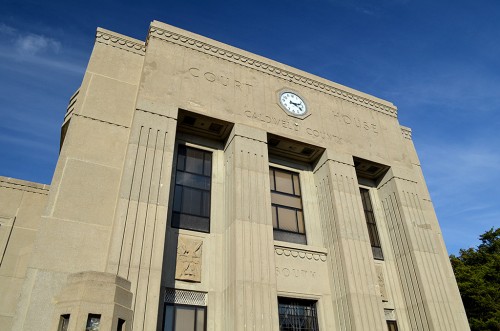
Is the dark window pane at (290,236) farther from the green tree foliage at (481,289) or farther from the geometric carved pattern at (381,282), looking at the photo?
the green tree foliage at (481,289)

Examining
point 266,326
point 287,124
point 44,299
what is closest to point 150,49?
point 287,124

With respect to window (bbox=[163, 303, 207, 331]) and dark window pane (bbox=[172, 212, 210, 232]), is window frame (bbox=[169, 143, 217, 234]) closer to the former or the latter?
dark window pane (bbox=[172, 212, 210, 232])

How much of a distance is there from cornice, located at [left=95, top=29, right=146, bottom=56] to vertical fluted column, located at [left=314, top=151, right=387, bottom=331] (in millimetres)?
7851

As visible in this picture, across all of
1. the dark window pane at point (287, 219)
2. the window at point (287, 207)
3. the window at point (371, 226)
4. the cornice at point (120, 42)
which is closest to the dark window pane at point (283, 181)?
the window at point (287, 207)

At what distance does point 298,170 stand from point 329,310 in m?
5.39

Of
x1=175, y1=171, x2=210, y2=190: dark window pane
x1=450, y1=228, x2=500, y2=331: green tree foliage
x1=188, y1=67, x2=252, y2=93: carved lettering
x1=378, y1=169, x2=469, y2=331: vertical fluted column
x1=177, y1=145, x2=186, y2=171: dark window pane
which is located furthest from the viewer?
x1=450, y1=228, x2=500, y2=331: green tree foliage

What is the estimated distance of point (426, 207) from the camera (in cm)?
1733

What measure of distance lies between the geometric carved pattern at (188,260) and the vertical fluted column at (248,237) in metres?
0.82

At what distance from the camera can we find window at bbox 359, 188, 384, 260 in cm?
1534

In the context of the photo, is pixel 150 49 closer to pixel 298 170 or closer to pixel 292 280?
pixel 298 170

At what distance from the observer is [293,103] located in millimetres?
16047

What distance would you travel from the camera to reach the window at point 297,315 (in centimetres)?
1204

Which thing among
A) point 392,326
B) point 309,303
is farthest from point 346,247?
point 392,326

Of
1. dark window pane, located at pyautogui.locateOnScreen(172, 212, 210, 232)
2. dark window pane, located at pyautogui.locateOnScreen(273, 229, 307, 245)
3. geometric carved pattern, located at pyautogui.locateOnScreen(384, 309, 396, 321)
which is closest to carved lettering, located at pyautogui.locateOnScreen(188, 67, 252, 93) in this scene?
dark window pane, located at pyautogui.locateOnScreen(172, 212, 210, 232)
